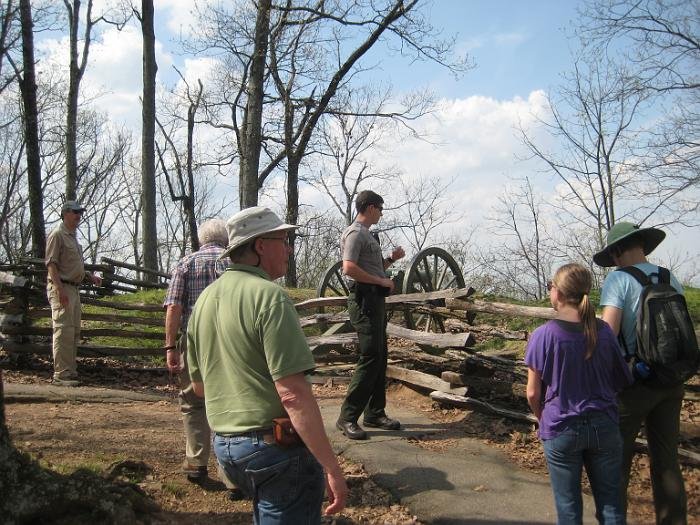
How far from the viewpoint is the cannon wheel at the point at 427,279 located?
8.58 m

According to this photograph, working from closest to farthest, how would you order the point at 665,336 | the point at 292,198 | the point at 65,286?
the point at 665,336, the point at 65,286, the point at 292,198

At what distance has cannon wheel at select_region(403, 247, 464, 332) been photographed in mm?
8578

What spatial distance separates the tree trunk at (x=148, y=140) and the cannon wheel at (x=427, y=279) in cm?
883

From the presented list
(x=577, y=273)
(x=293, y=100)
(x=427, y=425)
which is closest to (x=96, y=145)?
(x=293, y=100)

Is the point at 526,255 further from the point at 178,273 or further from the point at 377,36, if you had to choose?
the point at 178,273

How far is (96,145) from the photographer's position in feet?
109

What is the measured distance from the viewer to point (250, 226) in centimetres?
227

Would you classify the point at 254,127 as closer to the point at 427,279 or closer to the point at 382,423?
the point at 427,279

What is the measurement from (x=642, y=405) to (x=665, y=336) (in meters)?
0.41

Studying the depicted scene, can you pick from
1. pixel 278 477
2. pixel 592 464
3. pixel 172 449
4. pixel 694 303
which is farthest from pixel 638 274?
pixel 694 303

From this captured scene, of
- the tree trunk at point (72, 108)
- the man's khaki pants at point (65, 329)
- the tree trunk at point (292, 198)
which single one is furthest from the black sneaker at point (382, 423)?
the tree trunk at point (72, 108)

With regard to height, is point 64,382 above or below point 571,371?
below

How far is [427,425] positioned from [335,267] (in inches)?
169

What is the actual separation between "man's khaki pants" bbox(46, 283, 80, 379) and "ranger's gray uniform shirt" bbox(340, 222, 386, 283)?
3744 mm
